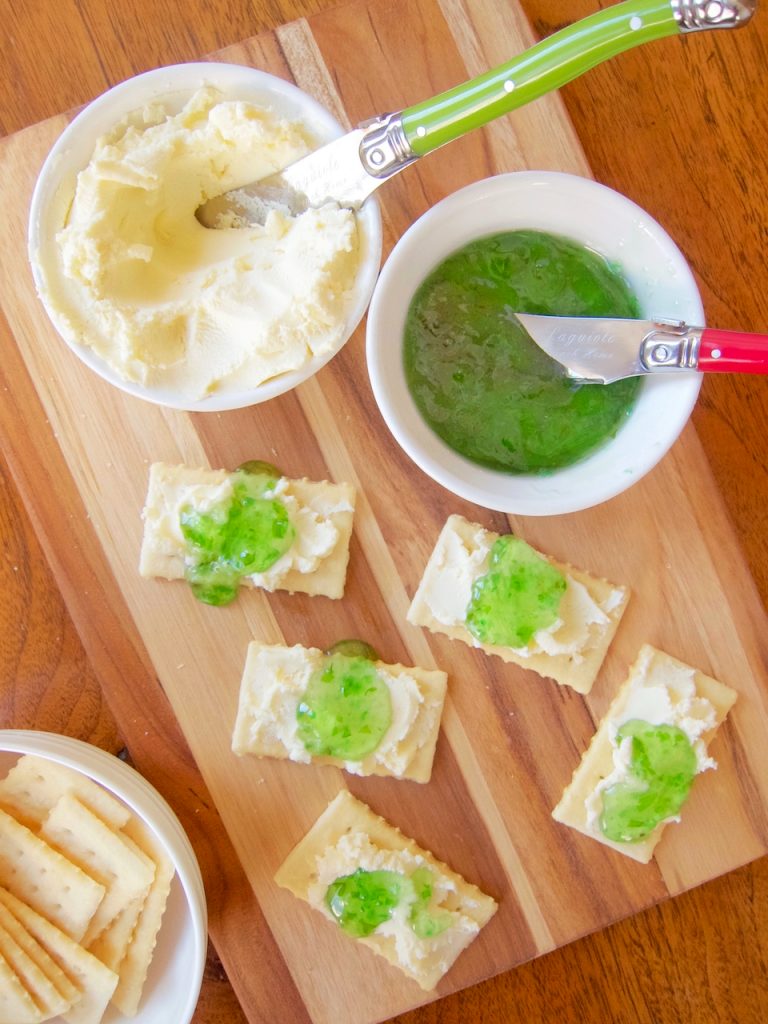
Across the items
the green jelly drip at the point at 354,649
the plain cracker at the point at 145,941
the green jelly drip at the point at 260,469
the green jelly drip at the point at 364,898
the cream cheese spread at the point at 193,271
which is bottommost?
the green jelly drip at the point at 364,898

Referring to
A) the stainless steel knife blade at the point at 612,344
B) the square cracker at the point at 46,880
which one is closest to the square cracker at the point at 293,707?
the square cracker at the point at 46,880

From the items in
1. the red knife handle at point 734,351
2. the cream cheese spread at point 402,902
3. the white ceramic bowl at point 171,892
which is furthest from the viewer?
the cream cheese spread at point 402,902

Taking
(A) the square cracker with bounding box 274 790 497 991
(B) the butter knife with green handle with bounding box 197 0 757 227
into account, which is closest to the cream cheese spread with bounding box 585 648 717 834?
(A) the square cracker with bounding box 274 790 497 991

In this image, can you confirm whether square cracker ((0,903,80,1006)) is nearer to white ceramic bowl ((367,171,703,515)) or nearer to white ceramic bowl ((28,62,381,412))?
white ceramic bowl ((28,62,381,412))

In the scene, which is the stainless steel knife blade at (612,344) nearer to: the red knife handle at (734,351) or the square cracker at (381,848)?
the red knife handle at (734,351)

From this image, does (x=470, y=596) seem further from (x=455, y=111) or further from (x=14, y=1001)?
(x=14, y=1001)

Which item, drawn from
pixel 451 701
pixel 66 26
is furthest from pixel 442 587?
pixel 66 26

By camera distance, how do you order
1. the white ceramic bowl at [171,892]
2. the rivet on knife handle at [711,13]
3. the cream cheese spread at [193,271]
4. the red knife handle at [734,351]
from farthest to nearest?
the white ceramic bowl at [171,892] < the cream cheese spread at [193,271] < the red knife handle at [734,351] < the rivet on knife handle at [711,13]

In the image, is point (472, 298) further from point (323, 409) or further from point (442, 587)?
point (442, 587)

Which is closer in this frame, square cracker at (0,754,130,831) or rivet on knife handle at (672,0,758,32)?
rivet on knife handle at (672,0,758,32)
